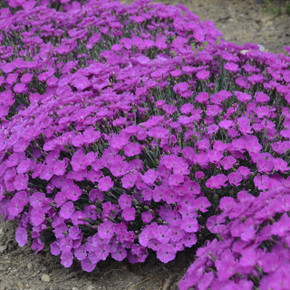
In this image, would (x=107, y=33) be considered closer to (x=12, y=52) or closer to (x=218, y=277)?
(x=12, y=52)

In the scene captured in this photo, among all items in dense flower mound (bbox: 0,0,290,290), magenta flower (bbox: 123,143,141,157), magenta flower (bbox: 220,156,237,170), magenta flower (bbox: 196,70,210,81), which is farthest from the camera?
magenta flower (bbox: 196,70,210,81)

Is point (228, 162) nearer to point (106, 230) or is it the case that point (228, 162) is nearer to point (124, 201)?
point (124, 201)

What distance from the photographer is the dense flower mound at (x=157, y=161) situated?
6.05 ft

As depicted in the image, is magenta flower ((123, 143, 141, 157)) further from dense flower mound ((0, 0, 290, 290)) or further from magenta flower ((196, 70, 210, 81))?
magenta flower ((196, 70, 210, 81))

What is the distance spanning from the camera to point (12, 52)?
3570mm

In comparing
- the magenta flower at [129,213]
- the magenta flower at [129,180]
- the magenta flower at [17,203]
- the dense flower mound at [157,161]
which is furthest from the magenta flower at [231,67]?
the magenta flower at [17,203]

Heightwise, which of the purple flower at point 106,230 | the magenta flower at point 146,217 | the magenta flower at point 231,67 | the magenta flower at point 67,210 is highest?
the magenta flower at point 231,67

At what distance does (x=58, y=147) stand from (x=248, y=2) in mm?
3865

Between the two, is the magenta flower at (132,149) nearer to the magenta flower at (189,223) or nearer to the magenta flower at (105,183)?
the magenta flower at (105,183)

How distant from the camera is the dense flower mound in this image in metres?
1.84

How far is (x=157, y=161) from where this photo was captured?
2.36 m

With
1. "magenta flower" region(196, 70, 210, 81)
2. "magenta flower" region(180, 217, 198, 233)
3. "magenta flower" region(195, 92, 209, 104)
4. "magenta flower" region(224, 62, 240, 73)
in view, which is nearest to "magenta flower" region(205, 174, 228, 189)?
"magenta flower" region(180, 217, 198, 233)

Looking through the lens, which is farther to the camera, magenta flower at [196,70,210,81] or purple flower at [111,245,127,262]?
magenta flower at [196,70,210,81]

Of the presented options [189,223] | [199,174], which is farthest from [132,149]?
[189,223]
